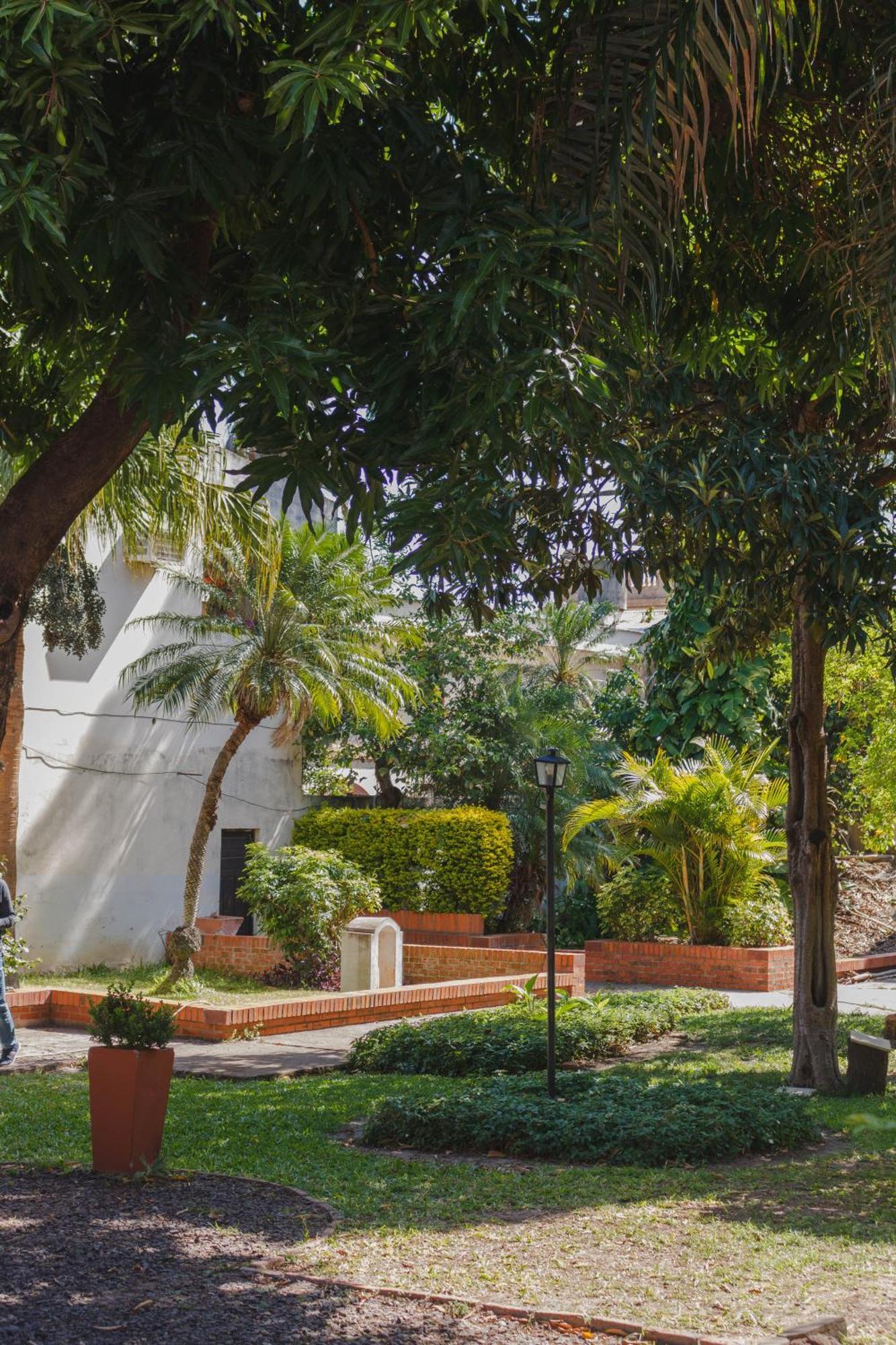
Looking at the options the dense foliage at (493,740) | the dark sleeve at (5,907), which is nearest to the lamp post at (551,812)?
the dark sleeve at (5,907)

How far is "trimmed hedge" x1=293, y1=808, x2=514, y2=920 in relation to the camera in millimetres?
22234

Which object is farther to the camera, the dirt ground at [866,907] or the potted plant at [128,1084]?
the dirt ground at [866,907]

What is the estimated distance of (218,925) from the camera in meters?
21.0

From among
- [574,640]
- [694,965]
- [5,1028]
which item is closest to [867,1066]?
[5,1028]

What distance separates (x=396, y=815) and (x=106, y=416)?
17545 mm

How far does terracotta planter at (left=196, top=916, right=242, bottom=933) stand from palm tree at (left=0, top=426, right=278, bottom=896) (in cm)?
366

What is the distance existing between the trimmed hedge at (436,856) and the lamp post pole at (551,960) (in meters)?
10.7

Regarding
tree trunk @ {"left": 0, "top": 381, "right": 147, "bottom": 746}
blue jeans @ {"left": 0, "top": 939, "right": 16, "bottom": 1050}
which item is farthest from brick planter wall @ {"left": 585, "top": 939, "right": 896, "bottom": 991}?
tree trunk @ {"left": 0, "top": 381, "right": 147, "bottom": 746}

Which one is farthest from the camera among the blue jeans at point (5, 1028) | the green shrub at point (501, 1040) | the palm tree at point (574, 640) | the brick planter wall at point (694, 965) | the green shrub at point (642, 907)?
the palm tree at point (574, 640)

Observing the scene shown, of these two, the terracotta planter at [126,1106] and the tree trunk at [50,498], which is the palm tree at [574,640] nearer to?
the terracotta planter at [126,1106]

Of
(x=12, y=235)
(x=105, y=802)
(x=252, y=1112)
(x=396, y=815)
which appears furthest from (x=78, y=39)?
(x=396, y=815)

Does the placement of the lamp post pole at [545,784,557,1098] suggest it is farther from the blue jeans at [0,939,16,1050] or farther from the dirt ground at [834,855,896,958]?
the dirt ground at [834,855,896,958]

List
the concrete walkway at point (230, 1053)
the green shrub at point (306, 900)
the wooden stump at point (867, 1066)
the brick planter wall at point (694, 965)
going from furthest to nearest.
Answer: the brick planter wall at point (694, 965), the green shrub at point (306, 900), the concrete walkway at point (230, 1053), the wooden stump at point (867, 1066)

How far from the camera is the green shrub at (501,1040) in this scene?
39.0 ft
